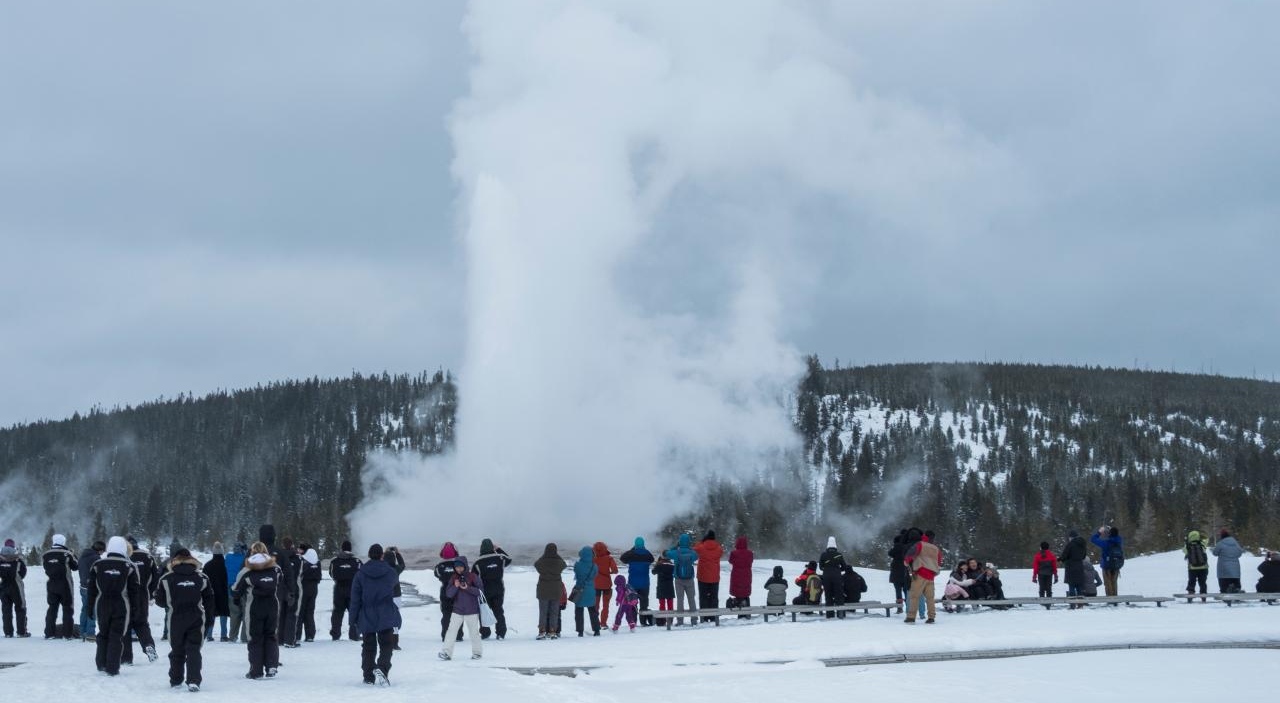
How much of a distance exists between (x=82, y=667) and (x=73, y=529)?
480ft

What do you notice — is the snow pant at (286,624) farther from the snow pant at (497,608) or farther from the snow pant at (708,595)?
the snow pant at (708,595)

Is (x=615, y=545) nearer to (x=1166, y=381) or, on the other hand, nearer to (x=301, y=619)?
(x=301, y=619)

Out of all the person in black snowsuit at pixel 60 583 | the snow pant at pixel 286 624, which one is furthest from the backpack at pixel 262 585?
the person in black snowsuit at pixel 60 583

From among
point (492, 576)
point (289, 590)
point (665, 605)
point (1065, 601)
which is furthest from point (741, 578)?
point (289, 590)

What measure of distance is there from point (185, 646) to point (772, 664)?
22.7 ft

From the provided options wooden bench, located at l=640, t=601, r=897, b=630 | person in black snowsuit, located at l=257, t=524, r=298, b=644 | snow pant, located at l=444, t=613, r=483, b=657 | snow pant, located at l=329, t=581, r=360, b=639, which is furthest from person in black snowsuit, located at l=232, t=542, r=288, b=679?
wooden bench, located at l=640, t=601, r=897, b=630

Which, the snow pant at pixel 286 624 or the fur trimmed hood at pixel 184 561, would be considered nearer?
the fur trimmed hood at pixel 184 561

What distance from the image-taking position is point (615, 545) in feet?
176

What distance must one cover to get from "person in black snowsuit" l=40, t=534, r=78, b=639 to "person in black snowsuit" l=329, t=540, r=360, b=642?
148 inches

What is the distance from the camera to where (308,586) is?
1853cm

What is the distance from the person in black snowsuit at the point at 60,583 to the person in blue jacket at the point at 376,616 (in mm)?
6606

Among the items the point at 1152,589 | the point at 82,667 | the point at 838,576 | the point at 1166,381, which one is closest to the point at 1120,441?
the point at 1166,381

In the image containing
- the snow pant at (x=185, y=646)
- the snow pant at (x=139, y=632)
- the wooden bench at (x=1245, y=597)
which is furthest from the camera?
the wooden bench at (x=1245, y=597)

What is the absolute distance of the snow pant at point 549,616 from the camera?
63.0 ft
